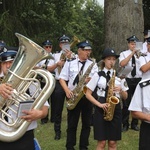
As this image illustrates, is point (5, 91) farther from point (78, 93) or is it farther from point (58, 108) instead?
point (58, 108)

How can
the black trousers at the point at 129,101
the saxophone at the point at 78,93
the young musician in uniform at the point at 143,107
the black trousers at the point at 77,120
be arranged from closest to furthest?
1. the young musician in uniform at the point at 143,107
2. the saxophone at the point at 78,93
3. the black trousers at the point at 77,120
4. the black trousers at the point at 129,101

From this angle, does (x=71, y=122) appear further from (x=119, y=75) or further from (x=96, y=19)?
(x=96, y=19)

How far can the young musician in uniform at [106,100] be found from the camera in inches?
179

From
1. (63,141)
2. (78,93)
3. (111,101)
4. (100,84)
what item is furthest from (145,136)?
(63,141)

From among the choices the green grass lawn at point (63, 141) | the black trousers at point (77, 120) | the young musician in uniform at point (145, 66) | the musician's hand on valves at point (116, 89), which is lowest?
the green grass lawn at point (63, 141)

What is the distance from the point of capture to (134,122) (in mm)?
6941

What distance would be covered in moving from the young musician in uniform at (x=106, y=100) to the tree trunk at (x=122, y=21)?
373 centimetres

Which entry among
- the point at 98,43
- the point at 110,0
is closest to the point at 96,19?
the point at 98,43

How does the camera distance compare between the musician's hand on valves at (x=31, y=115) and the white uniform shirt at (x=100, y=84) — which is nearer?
the musician's hand on valves at (x=31, y=115)

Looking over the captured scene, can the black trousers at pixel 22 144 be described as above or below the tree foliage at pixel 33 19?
below

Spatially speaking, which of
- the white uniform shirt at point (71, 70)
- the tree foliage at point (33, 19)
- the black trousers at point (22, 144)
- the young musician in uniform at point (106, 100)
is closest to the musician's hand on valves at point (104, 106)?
the young musician in uniform at point (106, 100)

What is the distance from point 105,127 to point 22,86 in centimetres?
192

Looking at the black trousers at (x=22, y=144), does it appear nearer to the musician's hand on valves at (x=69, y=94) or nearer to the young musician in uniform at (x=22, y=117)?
the young musician in uniform at (x=22, y=117)

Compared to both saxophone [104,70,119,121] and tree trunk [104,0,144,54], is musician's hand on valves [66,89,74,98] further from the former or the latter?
tree trunk [104,0,144,54]
